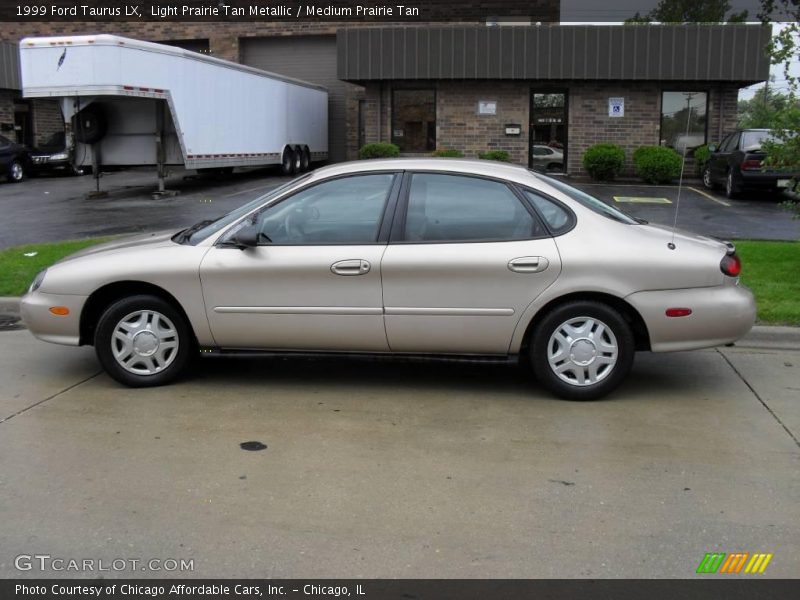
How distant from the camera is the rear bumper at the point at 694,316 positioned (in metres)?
5.70

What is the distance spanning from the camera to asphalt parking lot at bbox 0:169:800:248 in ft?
45.5

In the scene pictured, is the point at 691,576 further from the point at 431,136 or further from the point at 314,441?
the point at 431,136

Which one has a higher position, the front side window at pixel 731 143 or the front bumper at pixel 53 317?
the front side window at pixel 731 143

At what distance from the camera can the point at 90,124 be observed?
1870cm

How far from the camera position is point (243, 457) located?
4848 millimetres

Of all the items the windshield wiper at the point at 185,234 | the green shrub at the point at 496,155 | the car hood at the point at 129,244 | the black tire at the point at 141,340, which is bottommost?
the black tire at the point at 141,340

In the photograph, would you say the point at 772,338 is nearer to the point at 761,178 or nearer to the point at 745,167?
the point at 761,178

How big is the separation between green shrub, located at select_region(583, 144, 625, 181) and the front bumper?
1838 centimetres

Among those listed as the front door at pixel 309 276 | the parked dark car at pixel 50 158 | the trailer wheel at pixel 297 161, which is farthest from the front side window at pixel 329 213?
the parked dark car at pixel 50 158

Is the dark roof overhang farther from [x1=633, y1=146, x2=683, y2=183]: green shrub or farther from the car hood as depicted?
the car hood

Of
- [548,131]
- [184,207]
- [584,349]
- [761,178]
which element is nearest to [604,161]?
[548,131]

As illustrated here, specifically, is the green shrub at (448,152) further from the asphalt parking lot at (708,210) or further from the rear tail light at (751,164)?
the rear tail light at (751,164)

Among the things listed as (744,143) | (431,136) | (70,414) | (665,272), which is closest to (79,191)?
(431,136)

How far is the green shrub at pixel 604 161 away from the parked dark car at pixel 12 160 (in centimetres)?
1614
